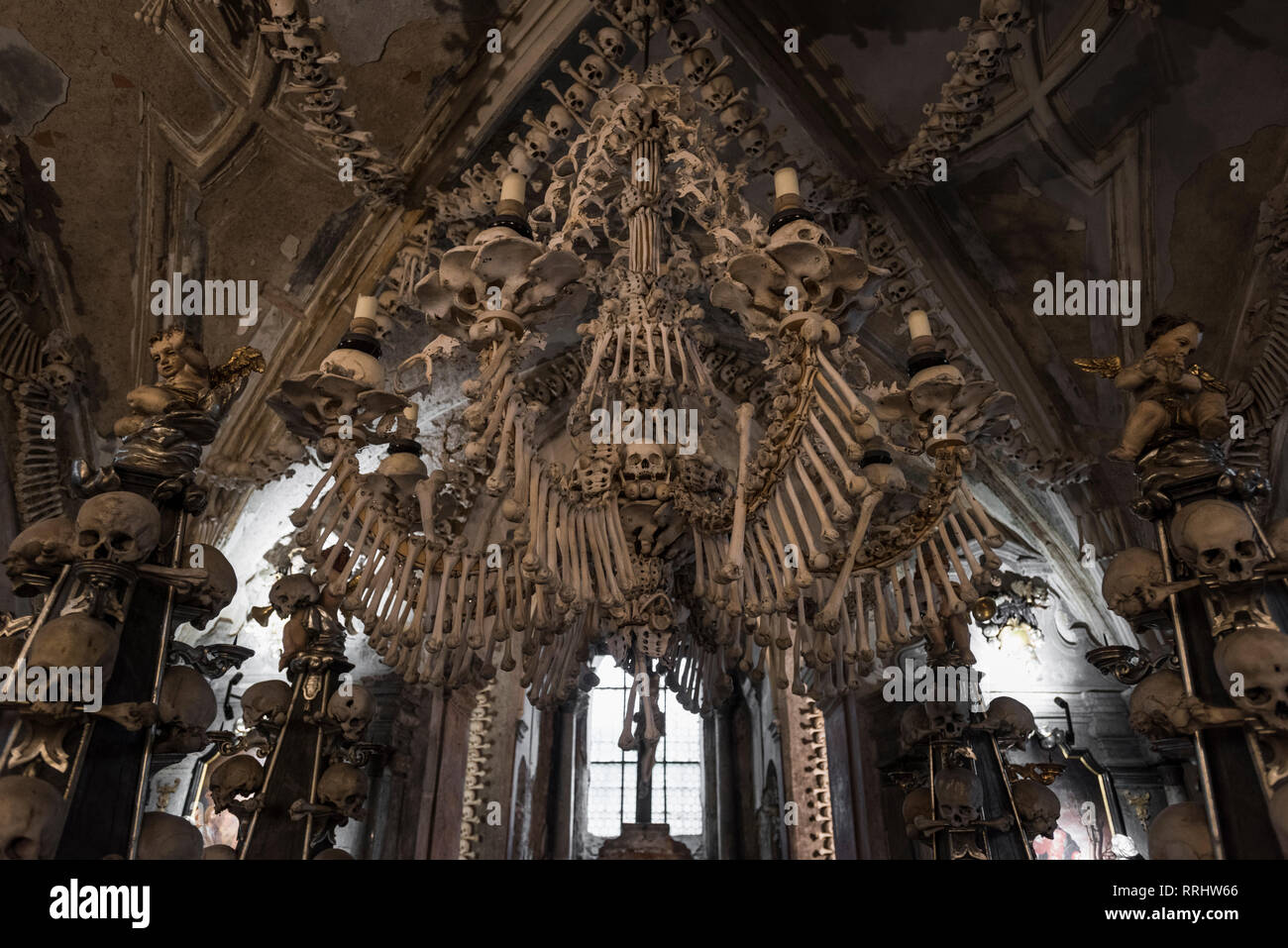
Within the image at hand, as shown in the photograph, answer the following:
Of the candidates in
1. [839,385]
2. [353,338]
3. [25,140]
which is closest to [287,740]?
[353,338]

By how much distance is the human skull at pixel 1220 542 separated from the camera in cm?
207

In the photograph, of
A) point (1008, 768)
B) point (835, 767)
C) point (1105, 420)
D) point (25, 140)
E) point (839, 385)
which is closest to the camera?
point (839, 385)

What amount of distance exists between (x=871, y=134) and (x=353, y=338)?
138 inches

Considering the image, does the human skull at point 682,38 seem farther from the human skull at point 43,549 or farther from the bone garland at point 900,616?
the human skull at point 43,549

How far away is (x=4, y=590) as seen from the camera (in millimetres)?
4770

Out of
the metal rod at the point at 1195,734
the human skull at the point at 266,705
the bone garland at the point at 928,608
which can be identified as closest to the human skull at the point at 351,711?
the human skull at the point at 266,705

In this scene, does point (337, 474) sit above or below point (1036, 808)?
above

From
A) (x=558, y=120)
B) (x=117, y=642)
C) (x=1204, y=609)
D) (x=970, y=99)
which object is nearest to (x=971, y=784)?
(x=1204, y=609)

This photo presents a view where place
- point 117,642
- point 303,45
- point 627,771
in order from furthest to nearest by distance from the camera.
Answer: point 627,771 < point 303,45 < point 117,642

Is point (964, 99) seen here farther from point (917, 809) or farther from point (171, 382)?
point (171, 382)

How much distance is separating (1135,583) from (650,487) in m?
1.42

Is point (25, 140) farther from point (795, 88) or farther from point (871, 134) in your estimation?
point (871, 134)

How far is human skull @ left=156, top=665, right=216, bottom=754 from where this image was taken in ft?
7.04

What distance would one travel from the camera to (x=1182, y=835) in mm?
2070
